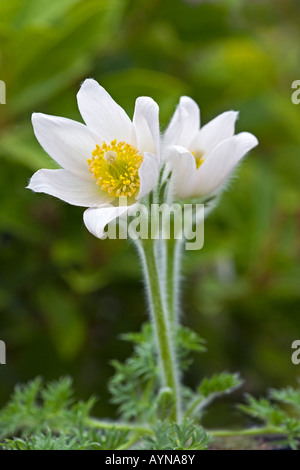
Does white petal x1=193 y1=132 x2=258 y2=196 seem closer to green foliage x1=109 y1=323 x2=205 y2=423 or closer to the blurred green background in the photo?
green foliage x1=109 y1=323 x2=205 y2=423

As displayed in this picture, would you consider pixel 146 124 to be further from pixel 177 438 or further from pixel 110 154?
pixel 177 438

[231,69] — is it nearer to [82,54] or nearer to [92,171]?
[82,54]

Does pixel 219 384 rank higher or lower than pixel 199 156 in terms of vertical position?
lower

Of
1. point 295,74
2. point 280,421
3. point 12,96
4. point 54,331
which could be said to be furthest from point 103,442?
point 295,74

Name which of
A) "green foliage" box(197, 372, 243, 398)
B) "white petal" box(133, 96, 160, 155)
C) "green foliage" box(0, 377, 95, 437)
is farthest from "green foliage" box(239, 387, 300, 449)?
"white petal" box(133, 96, 160, 155)

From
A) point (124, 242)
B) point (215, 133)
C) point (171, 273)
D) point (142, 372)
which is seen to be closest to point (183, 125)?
point (215, 133)

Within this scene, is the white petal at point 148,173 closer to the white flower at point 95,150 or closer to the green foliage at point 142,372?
the white flower at point 95,150

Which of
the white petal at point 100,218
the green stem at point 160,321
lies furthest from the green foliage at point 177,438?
the white petal at point 100,218

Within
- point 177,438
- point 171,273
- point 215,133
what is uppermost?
point 215,133
